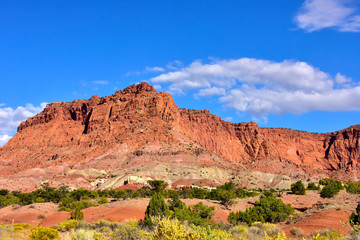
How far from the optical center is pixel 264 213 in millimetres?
31219

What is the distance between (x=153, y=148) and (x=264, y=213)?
65574 millimetres

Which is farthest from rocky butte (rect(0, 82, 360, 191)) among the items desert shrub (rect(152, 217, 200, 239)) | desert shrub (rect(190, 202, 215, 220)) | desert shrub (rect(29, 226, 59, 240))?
desert shrub (rect(152, 217, 200, 239))

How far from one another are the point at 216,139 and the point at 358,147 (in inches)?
2512

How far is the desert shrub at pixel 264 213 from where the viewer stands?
2929 centimetres

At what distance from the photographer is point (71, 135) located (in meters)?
124

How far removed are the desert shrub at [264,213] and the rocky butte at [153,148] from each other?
44361mm

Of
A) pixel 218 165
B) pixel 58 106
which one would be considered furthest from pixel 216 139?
pixel 58 106

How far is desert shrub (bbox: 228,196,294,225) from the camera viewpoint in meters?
29.3

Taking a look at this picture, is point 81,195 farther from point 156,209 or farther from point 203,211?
point 156,209

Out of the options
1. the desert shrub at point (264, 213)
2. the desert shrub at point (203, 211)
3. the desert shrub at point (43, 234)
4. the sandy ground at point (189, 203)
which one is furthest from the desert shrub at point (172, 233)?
the desert shrub at point (203, 211)

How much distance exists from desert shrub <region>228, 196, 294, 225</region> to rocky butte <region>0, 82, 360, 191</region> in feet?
146

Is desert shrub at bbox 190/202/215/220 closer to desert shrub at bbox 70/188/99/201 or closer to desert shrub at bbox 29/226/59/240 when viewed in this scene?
desert shrub at bbox 29/226/59/240

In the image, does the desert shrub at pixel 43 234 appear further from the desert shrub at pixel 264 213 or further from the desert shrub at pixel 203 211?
the desert shrub at pixel 264 213

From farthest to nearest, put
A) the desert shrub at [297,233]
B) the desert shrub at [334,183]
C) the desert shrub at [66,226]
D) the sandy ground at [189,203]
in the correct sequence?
the desert shrub at [334,183] → the sandy ground at [189,203] → the desert shrub at [66,226] → the desert shrub at [297,233]
